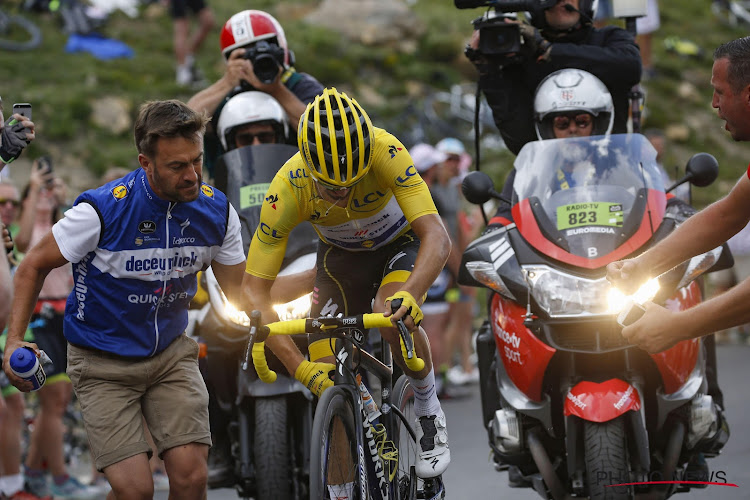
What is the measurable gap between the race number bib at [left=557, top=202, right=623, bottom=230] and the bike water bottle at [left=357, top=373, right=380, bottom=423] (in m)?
1.39

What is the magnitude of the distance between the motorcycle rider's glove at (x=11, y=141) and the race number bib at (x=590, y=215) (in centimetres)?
272

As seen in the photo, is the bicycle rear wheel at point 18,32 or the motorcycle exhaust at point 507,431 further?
the bicycle rear wheel at point 18,32

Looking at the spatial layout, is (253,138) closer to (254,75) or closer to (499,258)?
(254,75)

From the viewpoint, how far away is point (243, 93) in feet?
24.6

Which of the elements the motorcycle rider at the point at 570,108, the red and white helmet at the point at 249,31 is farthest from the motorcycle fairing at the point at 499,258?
the red and white helmet at the point at 249,31

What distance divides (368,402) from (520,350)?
0.97 metres

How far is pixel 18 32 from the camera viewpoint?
67.4ft

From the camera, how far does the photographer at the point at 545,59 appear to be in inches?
283

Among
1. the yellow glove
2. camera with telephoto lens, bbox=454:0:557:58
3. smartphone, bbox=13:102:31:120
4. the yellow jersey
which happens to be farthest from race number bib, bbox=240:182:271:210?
the yellow glove

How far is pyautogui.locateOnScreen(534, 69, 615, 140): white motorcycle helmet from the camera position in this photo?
22.6 ft

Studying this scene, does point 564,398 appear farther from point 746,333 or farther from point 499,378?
point 746,333

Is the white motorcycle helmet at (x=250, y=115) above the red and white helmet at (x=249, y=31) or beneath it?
beneath

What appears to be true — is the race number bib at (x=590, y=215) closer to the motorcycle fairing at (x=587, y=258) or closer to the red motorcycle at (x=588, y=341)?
the red motorcycle at (x=588, y=341)

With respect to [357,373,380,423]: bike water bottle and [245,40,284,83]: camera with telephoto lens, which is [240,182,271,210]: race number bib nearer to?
[245,40,284,83]: camera with telephoto lens
